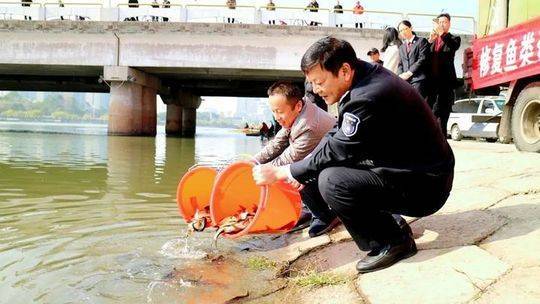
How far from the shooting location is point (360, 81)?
2.43m

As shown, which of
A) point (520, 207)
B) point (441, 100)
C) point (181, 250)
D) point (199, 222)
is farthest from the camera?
point (441, 100)

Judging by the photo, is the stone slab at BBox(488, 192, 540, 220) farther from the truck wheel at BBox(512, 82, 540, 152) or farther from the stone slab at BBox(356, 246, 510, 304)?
the truck wheel at BBox(512, 82, 540, 152)

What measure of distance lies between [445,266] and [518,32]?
4.41m

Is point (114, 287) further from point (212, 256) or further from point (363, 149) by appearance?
point (363, 149)

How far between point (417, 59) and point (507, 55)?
1.15 meters

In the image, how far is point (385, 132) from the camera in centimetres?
240

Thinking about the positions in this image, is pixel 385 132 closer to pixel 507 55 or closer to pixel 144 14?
pixel 507 55

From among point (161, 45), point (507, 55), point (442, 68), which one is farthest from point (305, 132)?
point (161, 45)

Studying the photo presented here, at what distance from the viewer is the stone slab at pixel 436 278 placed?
213 cm

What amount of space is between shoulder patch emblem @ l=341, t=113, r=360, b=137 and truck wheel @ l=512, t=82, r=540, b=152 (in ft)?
14.2

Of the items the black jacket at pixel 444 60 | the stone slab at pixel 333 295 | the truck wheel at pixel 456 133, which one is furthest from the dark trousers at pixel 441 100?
the truck wheel at pixel 456 133

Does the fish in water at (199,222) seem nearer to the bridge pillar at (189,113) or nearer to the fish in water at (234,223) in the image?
the fish in water at (234,223)

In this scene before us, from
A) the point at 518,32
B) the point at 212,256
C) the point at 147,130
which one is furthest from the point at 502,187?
the point at 147,130

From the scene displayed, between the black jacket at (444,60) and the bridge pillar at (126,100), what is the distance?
16.2 meters
